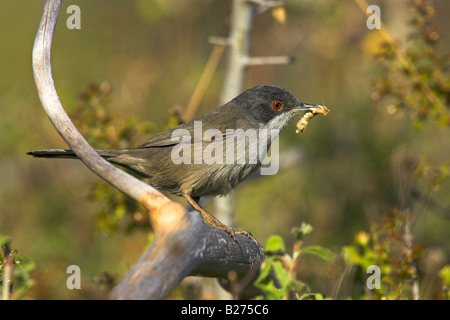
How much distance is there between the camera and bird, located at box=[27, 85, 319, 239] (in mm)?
3531

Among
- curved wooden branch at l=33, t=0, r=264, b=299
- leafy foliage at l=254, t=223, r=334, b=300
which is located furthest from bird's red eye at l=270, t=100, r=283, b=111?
curved wooden branch at l=33, t=0, r=264, b=299

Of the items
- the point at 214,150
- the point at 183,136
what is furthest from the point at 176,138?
the point at 214,150

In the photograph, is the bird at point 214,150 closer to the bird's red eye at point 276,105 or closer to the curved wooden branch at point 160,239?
the bird's red eye at point 276,105

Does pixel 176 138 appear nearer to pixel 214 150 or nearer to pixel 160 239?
pixel 214 150

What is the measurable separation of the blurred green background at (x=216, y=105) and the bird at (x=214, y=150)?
2.06m

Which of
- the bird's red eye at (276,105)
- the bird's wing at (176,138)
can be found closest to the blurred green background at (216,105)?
the bird's wing at (176,138)

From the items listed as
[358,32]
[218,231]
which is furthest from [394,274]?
[358,32]

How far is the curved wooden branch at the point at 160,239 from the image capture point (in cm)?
202

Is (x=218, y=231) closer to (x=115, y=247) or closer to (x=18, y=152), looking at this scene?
(x=115, y=247)

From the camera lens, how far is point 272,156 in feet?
16.0

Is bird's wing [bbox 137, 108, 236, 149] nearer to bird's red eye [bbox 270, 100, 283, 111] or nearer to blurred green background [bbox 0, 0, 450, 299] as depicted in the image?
bird's red eye [bbox 270, 100, 283, 111]

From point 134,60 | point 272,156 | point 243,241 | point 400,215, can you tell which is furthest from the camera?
point 134,60

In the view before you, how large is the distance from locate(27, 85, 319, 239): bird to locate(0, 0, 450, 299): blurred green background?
2.06 m
